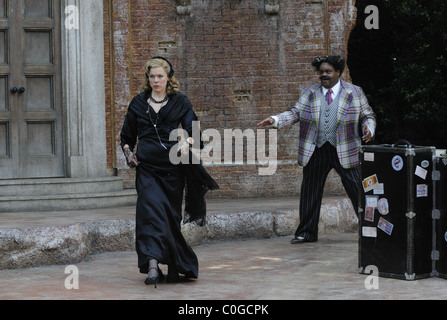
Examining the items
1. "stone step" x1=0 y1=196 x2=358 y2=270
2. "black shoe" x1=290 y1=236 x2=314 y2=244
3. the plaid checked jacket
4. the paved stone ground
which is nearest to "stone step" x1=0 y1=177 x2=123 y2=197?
"stone step" x1=0 y1=196 x2=358 y2=270

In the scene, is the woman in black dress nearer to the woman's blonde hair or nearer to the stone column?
the woman's blonde hair

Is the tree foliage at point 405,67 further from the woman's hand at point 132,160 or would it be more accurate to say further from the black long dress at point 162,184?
the woman's hand at point 132,160

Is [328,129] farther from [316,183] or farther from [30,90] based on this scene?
[30,90]

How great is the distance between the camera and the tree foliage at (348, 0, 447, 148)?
22.2 m

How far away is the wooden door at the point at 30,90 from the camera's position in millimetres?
10781

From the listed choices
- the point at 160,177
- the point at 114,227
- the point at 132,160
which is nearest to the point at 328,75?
the point at 114,227

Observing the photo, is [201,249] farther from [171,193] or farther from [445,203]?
[445,203]

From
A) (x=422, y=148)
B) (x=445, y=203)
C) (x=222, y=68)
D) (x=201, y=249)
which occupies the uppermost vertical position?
(x=222, y=68)

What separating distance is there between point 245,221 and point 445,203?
3.35 metres

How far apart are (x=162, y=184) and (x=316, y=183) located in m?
2.80

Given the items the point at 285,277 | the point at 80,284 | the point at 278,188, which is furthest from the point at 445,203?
the point at 278,188

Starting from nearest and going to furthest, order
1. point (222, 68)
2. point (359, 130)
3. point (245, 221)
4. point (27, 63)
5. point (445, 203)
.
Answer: point (445, 203), point (359, 130), point (245, 221), point (27, 63), point (222, 68)

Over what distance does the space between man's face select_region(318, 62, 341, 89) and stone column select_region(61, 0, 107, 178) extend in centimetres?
326

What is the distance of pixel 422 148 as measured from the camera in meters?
7.02
